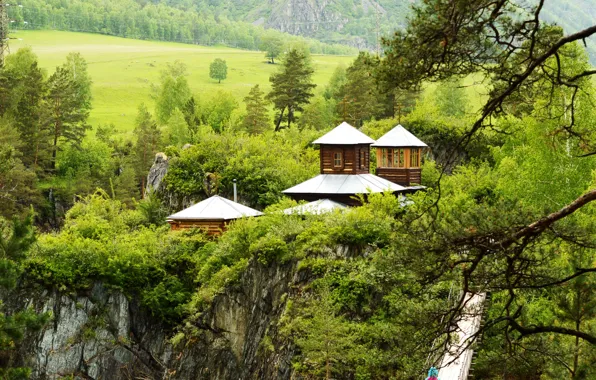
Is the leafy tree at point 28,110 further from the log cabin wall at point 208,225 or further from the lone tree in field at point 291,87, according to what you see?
the log cabin wall at point 208,225

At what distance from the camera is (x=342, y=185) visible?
50.7 m

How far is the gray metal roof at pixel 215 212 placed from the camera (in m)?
50.2

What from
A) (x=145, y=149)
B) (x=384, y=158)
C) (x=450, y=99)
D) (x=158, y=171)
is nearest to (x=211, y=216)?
(x=384, y=158)

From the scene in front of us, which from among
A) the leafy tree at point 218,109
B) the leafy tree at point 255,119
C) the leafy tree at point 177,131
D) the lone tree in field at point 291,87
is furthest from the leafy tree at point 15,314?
the leafy tree at point 218,109

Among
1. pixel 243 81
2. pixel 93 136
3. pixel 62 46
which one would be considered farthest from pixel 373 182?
pixel 62 46

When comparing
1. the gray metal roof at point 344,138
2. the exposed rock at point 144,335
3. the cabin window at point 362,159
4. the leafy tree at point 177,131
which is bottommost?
the exposed rock at point 144,335

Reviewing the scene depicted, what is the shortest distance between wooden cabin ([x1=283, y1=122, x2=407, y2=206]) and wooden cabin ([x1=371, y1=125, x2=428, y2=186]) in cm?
375

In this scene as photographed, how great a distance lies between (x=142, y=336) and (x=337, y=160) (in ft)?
42.3

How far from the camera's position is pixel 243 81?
15750cm

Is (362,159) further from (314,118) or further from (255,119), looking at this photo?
(314,118)

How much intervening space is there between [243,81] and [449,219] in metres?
142

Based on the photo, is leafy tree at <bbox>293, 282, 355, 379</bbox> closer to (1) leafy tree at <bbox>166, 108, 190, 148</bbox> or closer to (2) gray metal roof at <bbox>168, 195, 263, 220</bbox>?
(2) gray metal roof at <bbox>168, 195, 263, 220</bbox>

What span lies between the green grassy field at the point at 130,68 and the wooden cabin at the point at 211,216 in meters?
64.7

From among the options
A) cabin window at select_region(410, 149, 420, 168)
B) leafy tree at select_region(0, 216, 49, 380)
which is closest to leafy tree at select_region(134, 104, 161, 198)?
cabin window at select_region(410, 149, 420, 168)
